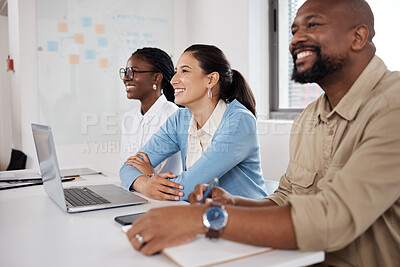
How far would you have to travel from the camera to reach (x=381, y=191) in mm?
923

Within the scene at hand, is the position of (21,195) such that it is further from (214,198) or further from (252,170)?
(252,170)

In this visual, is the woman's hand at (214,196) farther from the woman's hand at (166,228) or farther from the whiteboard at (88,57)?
the whiteboard at (88,57)

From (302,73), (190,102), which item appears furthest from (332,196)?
(190,102)

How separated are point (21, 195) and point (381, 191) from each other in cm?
134

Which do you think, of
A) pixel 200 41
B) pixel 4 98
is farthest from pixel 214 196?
pixel 4 98

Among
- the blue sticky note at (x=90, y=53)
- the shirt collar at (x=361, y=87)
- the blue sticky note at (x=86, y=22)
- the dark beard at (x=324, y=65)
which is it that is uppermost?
the blue sticky note at (x=86, y=22)

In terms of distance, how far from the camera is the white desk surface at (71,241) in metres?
0.85

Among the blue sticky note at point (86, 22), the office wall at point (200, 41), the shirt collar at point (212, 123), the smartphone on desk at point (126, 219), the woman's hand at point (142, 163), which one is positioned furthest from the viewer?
the blue sticky note at point (86, 22)

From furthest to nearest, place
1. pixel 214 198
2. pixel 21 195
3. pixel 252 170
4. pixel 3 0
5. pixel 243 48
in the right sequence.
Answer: pixel 3 0
pixel 243 48
pixel 252 170
pixel 21 195
pixel 214 198

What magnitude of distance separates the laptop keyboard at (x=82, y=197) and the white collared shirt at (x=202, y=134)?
23.2 inches

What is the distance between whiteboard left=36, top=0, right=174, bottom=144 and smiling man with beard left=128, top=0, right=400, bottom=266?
2554mm

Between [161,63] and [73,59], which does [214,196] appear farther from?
[73,59]

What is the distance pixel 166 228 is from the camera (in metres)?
0.88

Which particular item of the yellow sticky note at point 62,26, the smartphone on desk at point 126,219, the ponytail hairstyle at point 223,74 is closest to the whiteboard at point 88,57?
the yellow sticky note at point 62,26
